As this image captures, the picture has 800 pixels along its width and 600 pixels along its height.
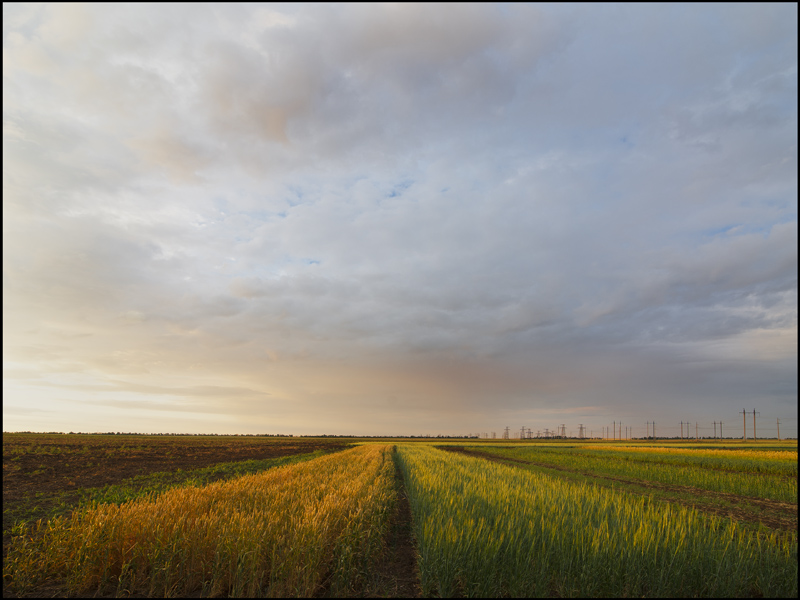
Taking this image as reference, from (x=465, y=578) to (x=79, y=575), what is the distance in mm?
5556

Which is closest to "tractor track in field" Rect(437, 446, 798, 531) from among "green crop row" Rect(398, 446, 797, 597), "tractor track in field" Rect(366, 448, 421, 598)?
"green crop row" Rect(398, 446, 797, 597)

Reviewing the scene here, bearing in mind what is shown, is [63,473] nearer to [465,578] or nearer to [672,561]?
[465,578]

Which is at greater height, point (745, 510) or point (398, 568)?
point (398, 568)

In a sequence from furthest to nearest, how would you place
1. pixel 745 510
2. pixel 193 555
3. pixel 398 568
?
pixel 745 510 < pixel 398 568 < pixel 193 555

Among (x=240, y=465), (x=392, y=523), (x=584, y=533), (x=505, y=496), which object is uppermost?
(x=584, y=533)

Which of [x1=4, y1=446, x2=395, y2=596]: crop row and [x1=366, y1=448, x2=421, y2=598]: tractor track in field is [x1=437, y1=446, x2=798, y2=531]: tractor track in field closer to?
[x1=366, y1=448, x2=421, y2=598]: tractor track in field

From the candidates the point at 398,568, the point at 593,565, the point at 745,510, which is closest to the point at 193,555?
the point at 398,568

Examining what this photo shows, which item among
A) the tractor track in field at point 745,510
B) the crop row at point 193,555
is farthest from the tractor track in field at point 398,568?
the tractor track in field at point 745,510

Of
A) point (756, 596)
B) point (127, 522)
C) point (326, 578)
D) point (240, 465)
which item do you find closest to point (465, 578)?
point (326, 578)

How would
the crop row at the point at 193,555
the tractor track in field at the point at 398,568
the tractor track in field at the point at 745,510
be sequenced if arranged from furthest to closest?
the tractor track in field at the point at 745,510
the tractor track in field at the point at 398,568
the crop row at the point at 193,555

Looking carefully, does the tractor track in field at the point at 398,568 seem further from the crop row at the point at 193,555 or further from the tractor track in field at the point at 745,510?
the tractor track in field at the point at 745,510

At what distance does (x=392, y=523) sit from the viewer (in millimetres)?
10969

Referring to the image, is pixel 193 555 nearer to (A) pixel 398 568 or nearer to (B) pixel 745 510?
(A) pixel 398 568

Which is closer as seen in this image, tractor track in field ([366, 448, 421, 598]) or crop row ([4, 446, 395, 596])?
crop row ([4, 446, 395, 596])
